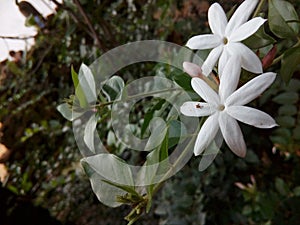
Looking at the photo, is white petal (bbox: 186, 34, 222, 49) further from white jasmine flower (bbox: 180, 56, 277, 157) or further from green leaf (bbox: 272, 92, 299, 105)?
green leaf (bbox: 272, 92, 299, 105)

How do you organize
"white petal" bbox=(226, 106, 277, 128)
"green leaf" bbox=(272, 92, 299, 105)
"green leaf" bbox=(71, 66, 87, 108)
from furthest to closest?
"green leaf" bbox=(272, 92, 299, 105)
"green leaf" bbox=(71, 66, 87, 108)
"white petal" bbox=(226, 106, 277, 128)

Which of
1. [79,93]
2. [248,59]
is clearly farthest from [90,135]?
[248,59]

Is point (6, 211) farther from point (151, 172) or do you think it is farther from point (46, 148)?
point (151, 172)

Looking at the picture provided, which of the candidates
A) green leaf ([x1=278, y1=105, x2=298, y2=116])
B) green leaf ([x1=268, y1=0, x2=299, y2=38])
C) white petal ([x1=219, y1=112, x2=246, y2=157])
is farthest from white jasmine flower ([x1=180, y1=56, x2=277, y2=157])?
green leaf ([x1=278, y1=105, x2=298, y2=116])

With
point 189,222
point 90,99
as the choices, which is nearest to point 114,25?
point 189,222

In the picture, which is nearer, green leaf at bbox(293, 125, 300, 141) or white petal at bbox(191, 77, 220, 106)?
white petal at bbox(191, 77, 220, 106)
